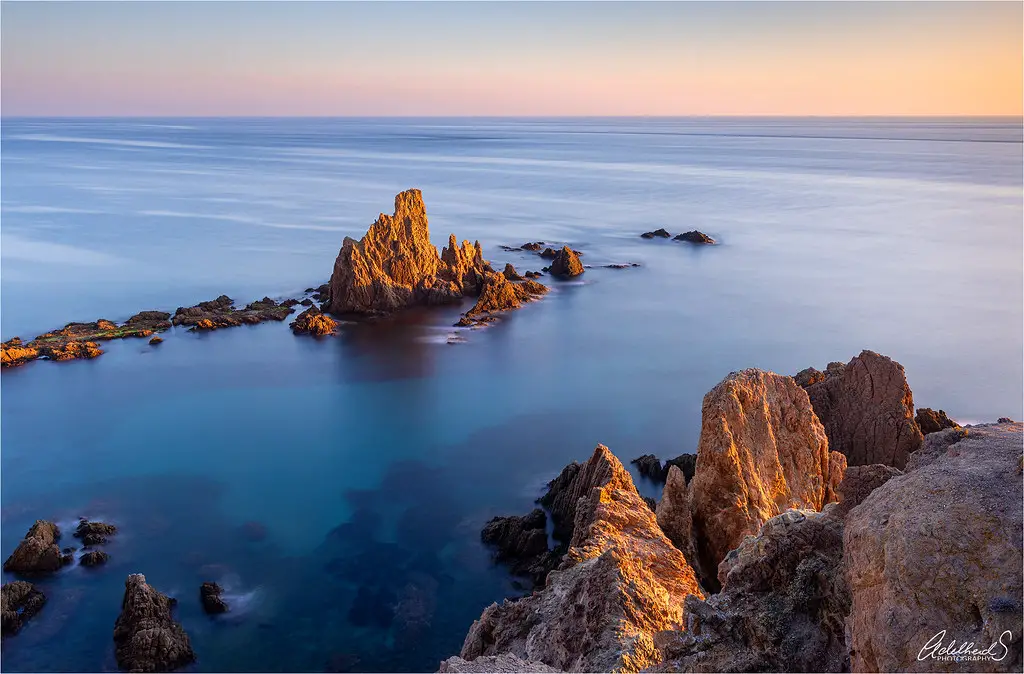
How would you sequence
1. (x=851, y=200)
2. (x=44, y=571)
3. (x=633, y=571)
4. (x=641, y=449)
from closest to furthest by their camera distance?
(x=633, y=571) → (x=44, y=571) → (x=641, y=449) → (x=851, y=200)

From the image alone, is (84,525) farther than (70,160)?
No

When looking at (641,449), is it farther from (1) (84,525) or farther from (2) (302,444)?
(1) (84,525)

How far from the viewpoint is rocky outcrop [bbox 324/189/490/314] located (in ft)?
180

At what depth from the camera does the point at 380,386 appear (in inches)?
1714

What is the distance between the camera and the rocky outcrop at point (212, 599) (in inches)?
904

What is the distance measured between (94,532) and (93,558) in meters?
2.07

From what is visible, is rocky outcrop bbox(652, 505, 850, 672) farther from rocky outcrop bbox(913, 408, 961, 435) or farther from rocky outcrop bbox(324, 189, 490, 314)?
rocky outcrop bbox(324, 189, 490, 314)

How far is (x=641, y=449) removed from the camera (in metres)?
34.4

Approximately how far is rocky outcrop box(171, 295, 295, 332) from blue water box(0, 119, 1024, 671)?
5.34 ft

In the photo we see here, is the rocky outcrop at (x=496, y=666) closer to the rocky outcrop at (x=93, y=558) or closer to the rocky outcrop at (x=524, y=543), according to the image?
the rocky outcrop at (x=524, y=543)

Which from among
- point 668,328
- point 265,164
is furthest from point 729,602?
point 265,164

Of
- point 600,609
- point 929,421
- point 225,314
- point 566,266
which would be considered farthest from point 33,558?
point 566,266

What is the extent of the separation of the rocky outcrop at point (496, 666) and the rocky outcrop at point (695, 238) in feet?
257

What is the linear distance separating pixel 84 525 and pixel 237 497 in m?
5.64
